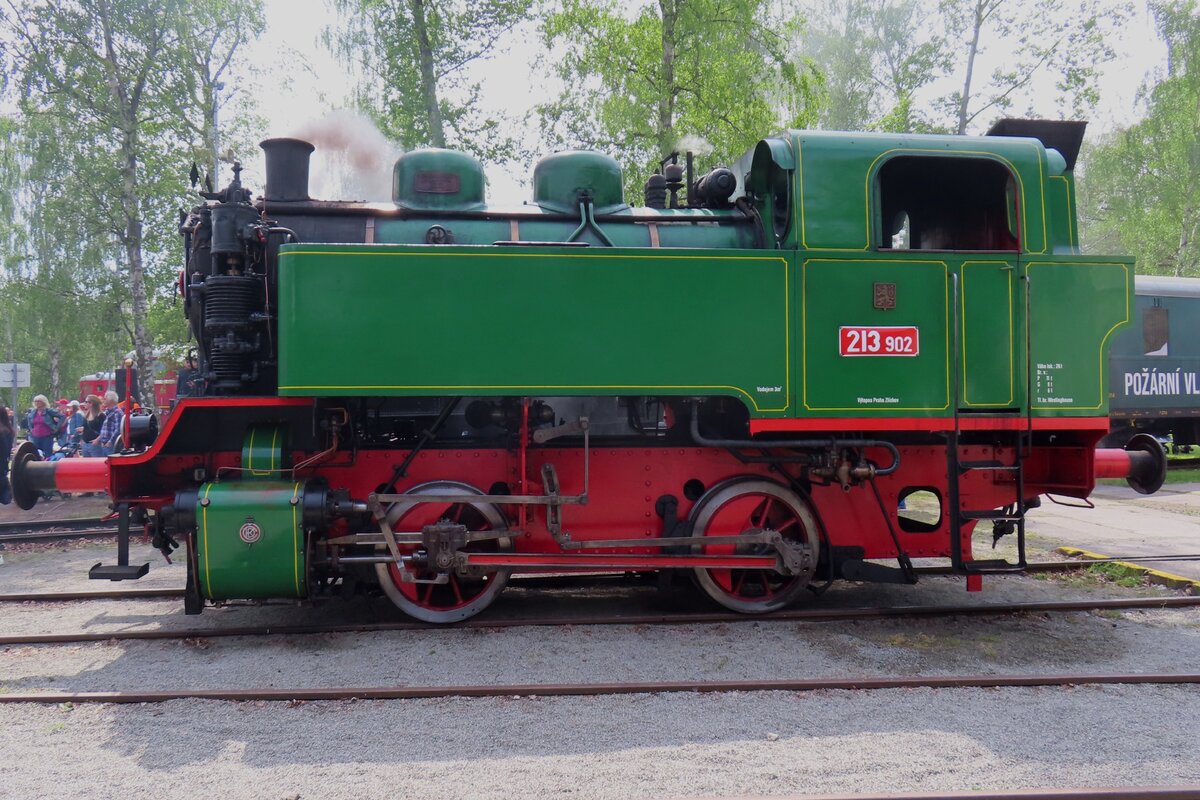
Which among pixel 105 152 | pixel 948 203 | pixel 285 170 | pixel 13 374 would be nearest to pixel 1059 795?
pixel 948 203

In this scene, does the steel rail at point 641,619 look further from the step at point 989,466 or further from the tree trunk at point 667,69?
the tree trunk at point 667,69

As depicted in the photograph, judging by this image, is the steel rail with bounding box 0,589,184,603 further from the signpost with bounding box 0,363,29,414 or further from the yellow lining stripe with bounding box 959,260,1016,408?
the signpost with bounding box 0,363,29,414

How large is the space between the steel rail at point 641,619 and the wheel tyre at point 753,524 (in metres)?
0.10

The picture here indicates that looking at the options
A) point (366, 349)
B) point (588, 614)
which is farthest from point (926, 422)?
point (366, 349)

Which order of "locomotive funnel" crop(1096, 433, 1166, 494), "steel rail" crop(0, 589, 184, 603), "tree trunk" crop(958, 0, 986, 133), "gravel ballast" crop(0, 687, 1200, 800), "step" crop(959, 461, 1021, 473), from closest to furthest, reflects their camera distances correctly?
"gravel ballast" crop(0, 687, 1200, 800) < "step" crop(959, 461, 1021, 473) < "locomotive funnel" crop(1096, 433, 1166, 494) < "steel rail" crop(0, 589, 184, 603) < "tree trunk" crop(958, 0, 986, 133)

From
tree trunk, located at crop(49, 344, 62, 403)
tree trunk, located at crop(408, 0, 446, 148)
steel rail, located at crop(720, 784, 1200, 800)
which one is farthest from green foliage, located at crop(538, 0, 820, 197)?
tree trunk, located at crop(49, 344, 62, 403)

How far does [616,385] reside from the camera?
496cm

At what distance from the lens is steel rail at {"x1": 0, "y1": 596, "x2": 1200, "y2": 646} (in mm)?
5094

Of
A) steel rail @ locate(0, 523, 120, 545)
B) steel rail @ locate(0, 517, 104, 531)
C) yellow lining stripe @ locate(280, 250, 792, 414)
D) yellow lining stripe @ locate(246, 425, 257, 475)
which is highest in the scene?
yellow lining stripe @ locate(280, 250, 792, 414)

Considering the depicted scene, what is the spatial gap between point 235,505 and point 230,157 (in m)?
2.31

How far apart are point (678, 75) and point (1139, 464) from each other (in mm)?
9262

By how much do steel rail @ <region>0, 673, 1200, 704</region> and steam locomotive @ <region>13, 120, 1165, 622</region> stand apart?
2.68ft

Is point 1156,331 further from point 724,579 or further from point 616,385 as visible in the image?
point 616,385

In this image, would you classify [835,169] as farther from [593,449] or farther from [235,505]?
[235,505]
